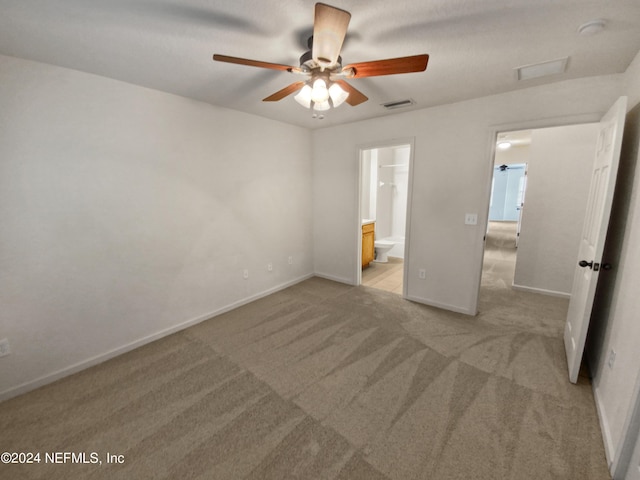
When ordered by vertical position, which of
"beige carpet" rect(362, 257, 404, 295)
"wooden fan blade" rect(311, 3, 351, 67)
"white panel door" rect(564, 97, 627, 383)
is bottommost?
"beige carpet" rect(362, 257, 404, 295)

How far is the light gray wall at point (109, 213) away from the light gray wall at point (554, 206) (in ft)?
12.3

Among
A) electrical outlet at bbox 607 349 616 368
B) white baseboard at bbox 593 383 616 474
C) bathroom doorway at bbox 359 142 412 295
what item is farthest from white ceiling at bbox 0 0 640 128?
bathroom doorway at bbox 359 142 412 295

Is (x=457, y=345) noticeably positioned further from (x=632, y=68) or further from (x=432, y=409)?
(x=632, y=68)

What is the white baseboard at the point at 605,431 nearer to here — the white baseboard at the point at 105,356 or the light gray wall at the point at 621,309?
the light gray wall at the point at 621,309

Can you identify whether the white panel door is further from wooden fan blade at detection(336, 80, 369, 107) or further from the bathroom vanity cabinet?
the bathroom vanity cabinet

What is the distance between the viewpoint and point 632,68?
1.85 meters

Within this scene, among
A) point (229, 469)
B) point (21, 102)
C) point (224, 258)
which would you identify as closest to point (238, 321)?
point (224, 258)

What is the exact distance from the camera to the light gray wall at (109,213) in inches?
73.2

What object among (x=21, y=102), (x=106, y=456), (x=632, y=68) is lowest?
(x=106, y=456)

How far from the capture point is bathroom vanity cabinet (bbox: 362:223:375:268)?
15.5 feet

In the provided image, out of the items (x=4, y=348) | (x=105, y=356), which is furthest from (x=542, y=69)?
(x=4, y=348)

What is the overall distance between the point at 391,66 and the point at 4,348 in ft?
10.4

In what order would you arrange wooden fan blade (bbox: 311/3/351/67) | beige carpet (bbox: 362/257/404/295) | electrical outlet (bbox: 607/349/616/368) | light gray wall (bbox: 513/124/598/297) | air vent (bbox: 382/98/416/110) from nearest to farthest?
wooden fan blade (bbox: 311/3/351/67) → electrical outlet (bbox: 607/349/616/368) → air vent (bbox: 382/98/416/110) → light gray wall (bbox: 513/124/598/297) → beige carpet (bbox: 362/257/404/295)

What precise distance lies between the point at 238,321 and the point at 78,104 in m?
2.38
